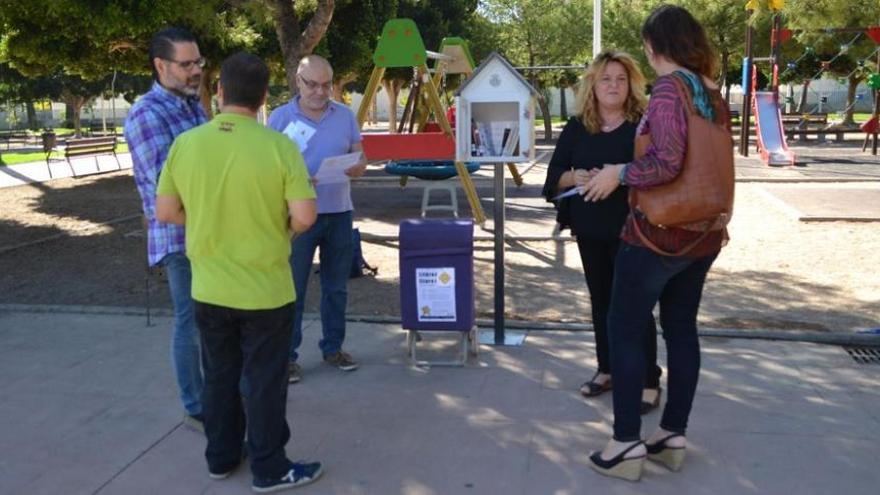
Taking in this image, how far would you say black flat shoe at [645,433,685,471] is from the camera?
11.9 ft

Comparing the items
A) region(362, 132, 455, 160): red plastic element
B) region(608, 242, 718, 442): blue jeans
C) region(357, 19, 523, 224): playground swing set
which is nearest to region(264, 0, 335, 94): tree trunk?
region(357, 19, 523, 224): playground swing set

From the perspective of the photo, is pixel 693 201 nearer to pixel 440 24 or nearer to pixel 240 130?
pixel 240 130

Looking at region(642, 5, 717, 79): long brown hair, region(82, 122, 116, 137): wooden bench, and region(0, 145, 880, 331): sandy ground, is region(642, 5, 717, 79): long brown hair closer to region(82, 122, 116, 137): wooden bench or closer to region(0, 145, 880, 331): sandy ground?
region(0, 145, 880, 331): sandy ground

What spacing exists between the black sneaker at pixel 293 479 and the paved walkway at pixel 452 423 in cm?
5

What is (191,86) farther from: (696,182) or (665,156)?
(696,182)

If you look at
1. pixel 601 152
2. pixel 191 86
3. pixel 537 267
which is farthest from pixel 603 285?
pixel 537 267

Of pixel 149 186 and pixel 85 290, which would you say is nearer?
pixel 149 186

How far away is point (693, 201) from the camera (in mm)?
3270

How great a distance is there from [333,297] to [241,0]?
8732 millimetres

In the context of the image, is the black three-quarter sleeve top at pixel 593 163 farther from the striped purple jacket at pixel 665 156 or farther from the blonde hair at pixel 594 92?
the striped purple jacket at pixel 665 156

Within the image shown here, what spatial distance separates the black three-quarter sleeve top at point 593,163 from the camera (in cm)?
409

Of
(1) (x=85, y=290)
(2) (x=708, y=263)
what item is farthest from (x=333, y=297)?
(1) (x=85, y=290)

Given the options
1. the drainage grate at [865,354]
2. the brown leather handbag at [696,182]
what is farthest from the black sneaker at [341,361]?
the drainage grate at [865,354]

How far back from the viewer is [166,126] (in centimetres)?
383
